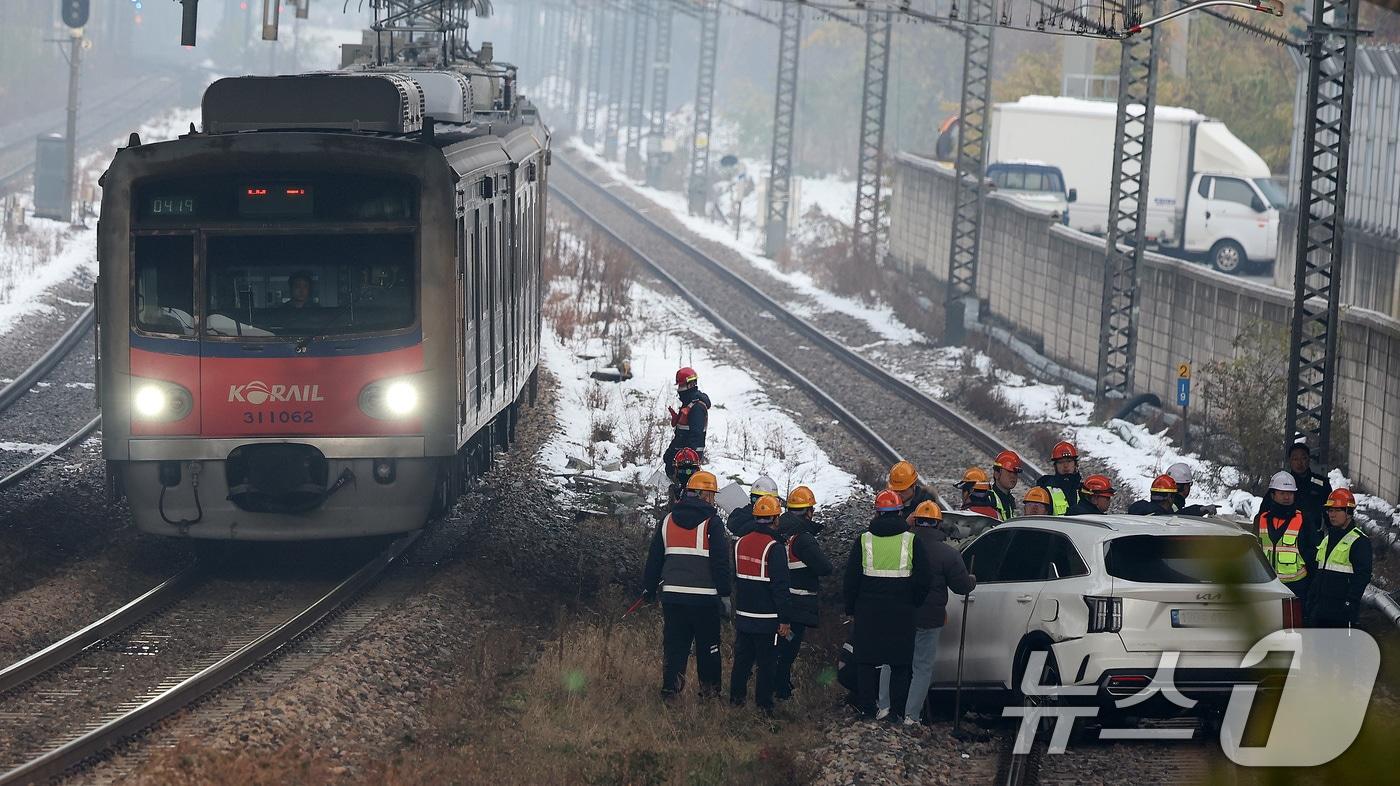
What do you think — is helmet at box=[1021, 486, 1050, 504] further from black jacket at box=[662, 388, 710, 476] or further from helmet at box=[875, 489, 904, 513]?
black jacket at box=[662, 388, 710, 476]

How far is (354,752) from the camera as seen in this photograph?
386 inches

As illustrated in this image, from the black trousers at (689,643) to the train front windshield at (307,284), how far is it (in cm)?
335

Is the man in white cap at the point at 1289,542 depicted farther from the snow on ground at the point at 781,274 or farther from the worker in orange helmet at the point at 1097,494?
the snow on ground at the point at 781,274

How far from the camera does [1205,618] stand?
9.73m

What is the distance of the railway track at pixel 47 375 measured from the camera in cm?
1744

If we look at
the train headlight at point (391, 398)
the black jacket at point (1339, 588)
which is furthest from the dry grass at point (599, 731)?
the black jacket at point (1339, 588)

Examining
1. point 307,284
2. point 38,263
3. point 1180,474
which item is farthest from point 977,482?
point 38,263

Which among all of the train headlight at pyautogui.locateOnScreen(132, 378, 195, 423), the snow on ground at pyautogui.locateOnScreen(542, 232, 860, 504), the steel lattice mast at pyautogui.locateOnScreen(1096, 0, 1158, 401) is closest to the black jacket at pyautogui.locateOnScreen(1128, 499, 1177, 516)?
the snow on ground at pyautogui.locateOnScreen(542, 232, 860, 504)

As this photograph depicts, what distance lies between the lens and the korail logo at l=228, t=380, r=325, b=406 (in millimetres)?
12875

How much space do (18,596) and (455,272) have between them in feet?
12.6

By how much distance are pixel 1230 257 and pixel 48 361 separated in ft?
80.1

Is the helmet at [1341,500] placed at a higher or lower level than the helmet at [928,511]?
higher

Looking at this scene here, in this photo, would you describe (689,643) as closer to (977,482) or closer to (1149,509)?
(977,482)

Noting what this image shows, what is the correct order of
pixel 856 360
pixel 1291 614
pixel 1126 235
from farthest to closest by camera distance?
pixel 856 360
pixel 1126 235
pixel 1291 614
